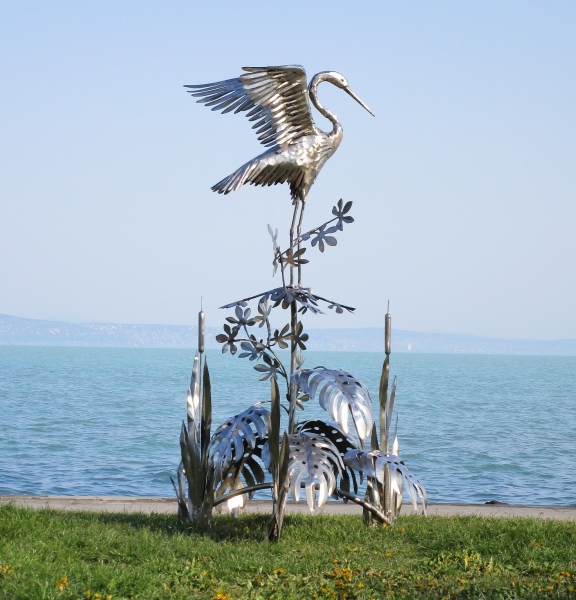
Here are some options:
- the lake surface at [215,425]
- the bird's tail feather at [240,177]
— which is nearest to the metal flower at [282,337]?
the bird's tail feather at [240,177]

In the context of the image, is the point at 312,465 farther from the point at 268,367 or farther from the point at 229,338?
the point at 229,338

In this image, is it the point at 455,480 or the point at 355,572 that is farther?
the point at 455,480

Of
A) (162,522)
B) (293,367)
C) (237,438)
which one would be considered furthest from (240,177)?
(162,522)

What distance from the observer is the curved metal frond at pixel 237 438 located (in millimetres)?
6754

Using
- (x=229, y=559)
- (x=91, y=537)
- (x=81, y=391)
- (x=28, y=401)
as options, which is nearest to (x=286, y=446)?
(x=229, y=559)

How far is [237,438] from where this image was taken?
Result: 6.75 metres

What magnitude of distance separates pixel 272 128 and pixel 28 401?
28792mm

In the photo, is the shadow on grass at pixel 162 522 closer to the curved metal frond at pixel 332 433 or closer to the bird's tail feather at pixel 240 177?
the curved metal frond at pixel 332 433

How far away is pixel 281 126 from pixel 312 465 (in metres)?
2.60

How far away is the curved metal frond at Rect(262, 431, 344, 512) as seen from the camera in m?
6.31

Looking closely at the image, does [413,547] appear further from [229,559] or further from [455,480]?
[455,480]

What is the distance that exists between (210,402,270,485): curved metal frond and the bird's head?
2607 millimetres

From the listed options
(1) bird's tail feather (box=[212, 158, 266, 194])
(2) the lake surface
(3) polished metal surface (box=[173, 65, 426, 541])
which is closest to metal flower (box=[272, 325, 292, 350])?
(3) polished metal surface (box=[173, 65, 426, 541])

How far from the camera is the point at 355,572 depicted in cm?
575
